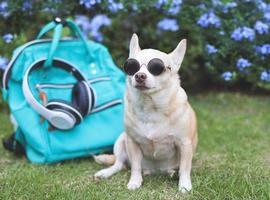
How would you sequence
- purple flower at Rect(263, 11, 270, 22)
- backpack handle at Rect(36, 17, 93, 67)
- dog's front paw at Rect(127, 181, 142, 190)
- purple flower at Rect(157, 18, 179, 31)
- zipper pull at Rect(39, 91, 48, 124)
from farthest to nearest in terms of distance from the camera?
purple flower at Rect(157, 18, 179, 31) → purple flower at Rect(263, 11, 270, 22) → backpack handle at Rect(36, 17, 93, 67) → zipper pull at Rect(39, 91, 48, 124) → dog's front paw at Rect(127, 181, 142, 190)

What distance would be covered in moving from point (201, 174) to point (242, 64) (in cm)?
119

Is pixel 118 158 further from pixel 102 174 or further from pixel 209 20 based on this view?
pixel 209 20

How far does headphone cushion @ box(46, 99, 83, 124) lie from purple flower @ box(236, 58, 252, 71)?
53.9 inches

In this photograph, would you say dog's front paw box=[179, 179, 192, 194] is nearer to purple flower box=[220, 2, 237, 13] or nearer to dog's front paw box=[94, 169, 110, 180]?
dog's front paw box=[94, 169, 110, 180]

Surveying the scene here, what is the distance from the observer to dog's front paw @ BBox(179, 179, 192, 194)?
309cm

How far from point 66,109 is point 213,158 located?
1119 mm

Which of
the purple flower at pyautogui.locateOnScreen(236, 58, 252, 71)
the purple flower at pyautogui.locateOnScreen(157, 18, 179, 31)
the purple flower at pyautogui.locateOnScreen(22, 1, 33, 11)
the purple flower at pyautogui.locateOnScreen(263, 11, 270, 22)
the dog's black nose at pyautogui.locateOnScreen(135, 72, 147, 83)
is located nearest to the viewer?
the dog's black nose at pyautogui.locateOnScreen(135, 72, 147, 83)

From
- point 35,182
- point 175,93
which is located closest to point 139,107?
point 175,93

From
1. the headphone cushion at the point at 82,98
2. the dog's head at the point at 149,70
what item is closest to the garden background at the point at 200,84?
the headphone cushion at the point at 82,98

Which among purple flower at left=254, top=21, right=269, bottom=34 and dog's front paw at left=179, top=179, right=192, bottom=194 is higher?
purple flower at left=254, top=21, right=269, bottom=34

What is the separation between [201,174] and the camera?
3412 mm

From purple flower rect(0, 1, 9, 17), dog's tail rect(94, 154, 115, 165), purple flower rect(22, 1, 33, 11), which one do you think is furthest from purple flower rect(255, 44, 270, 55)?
purple flower rect(0, 1, 9, 17)

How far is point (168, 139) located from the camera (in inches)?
126

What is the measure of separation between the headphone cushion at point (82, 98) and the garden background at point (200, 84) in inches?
15.4
